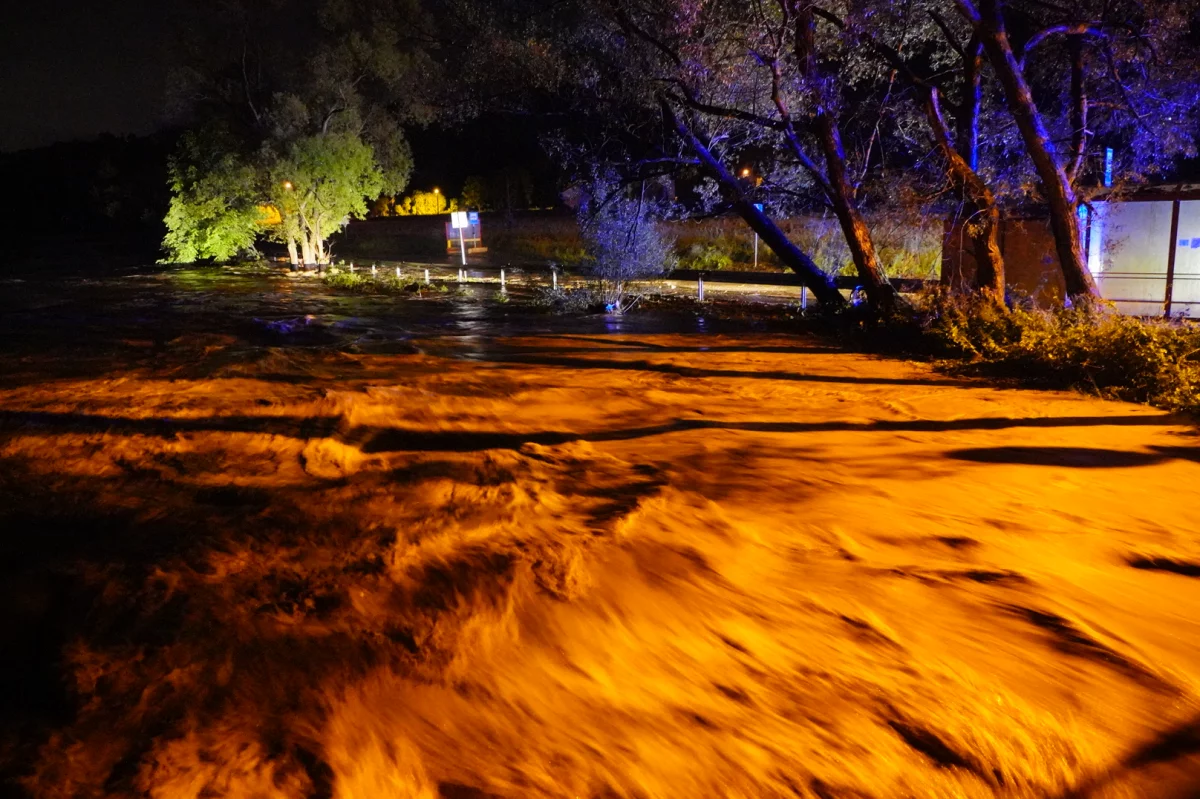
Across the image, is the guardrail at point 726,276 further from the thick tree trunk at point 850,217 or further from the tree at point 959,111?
the tree at point 959,111

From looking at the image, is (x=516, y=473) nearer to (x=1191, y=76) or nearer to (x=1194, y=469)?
(x=1194, y=469)

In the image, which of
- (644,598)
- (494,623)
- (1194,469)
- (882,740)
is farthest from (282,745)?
(1194,469)

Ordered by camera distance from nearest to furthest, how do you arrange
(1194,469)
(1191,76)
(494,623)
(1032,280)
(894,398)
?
(494,623) → (1194,469) → (894,398) → (1191,76) → (1032,280)

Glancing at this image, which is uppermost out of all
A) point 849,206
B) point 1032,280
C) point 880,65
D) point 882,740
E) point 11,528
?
point 880,65

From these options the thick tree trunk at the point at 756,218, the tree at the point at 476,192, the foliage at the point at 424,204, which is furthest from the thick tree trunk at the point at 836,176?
the foliage at the point at 424,204

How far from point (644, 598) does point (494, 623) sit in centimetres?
101

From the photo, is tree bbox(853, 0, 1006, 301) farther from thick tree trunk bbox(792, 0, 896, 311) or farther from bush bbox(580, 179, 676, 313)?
bush bbox(580, 179, 676, 313)

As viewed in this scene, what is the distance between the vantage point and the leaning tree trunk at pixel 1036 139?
13.2 metres

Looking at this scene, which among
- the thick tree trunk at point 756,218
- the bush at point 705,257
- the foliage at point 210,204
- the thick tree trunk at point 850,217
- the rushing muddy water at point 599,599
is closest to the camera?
the rushing muddy water at point 599,599

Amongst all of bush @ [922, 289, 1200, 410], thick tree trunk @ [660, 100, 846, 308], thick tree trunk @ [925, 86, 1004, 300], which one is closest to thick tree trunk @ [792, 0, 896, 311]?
thick tree trunk @ [660, 100, 846, 308]

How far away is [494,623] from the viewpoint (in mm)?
5168

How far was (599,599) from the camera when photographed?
5461 mm

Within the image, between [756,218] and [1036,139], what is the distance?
7758mm

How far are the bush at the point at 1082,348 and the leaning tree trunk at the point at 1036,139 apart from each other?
0.95 metres
